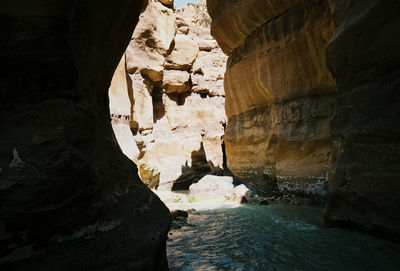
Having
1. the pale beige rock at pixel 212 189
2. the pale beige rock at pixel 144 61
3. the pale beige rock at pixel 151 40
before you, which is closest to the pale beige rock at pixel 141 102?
the pale beige rock at pixel 144 61

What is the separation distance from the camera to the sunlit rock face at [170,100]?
37.8 ft

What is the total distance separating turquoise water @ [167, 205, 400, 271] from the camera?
304cm

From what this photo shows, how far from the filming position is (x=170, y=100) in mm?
18062

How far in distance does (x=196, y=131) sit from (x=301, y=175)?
11.5 metres

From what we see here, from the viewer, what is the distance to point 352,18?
4.08 metres

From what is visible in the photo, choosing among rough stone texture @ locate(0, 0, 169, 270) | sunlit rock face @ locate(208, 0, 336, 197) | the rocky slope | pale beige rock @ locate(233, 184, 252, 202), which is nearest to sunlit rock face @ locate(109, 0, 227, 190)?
pale beige rock @ locate(233, 184, 252, 202)

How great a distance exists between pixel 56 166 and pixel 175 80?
53.0ft

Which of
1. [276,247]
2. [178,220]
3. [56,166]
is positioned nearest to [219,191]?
[178,220]

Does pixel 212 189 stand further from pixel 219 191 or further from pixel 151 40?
pixel 151 40

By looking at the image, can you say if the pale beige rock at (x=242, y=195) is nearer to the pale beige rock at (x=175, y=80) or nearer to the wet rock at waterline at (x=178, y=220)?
the wet rock at waterline at (x=178, y=220)

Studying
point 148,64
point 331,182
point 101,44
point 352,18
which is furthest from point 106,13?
point 148,64

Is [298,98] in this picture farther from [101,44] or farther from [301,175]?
[101,44]

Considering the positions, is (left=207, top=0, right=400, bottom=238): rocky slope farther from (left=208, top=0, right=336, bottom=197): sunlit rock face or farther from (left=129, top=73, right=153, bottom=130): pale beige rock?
(left=129, top=73, right=153, bottom=130): pale beige rock

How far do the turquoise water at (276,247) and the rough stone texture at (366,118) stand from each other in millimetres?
396
